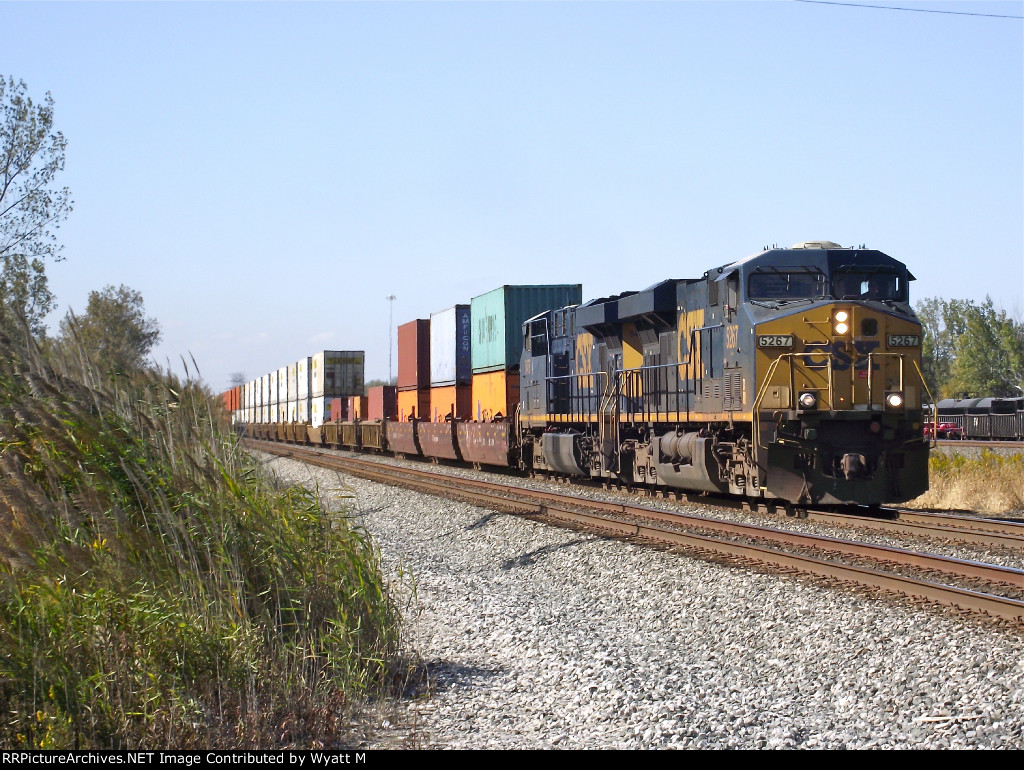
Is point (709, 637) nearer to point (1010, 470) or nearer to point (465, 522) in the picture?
point (465, 522)

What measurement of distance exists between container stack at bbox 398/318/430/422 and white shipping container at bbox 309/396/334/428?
34.3ft

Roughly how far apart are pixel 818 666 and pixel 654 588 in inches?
101

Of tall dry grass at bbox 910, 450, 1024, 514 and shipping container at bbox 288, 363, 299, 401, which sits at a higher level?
shipping container at bbox 288, 363, 299, 401

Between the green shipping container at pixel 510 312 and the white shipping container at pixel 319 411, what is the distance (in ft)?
59.6

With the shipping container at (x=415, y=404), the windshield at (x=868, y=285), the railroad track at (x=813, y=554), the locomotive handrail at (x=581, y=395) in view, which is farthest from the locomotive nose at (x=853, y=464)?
the shipping container at (x=415, y=404)

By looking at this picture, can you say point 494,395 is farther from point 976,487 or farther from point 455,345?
point 976,487

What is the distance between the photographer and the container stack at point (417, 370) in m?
29.8

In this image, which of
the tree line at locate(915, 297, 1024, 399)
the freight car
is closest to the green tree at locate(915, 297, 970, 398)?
the tree line at locate(915, 297, 1024, 399)

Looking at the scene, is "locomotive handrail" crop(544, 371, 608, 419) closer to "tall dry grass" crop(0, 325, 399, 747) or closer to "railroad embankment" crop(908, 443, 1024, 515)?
"railroad embankment" crop(908, 443, 1024, 515)

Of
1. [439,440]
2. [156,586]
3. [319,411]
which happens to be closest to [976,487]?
[156,586]

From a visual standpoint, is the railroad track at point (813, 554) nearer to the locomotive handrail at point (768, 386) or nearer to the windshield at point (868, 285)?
the locomotive handrail at point (768, 386)

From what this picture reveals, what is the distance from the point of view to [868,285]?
1240cm

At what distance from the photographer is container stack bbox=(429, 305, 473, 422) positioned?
25953 mm

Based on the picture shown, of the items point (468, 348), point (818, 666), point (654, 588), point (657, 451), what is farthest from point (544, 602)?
point (468, 348)
